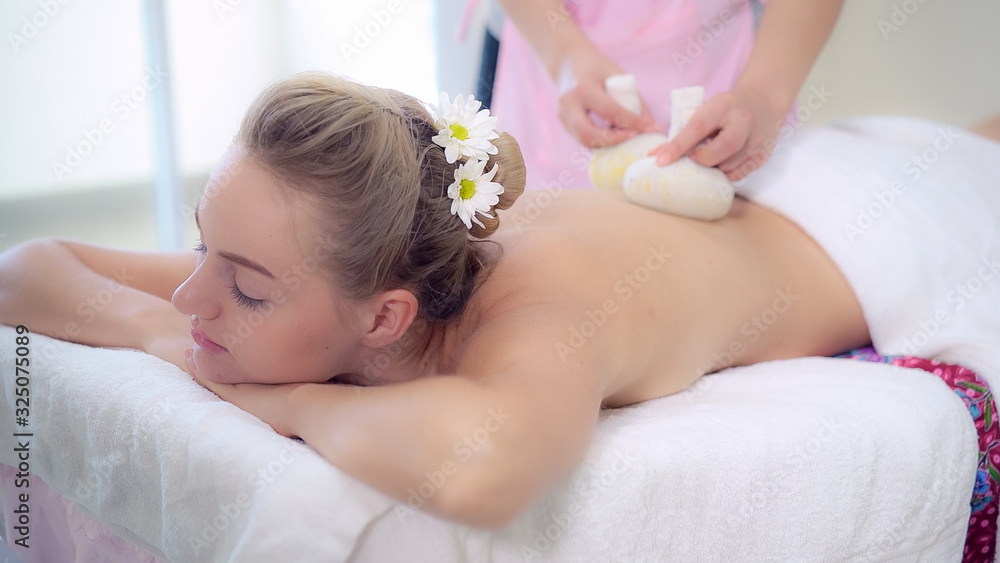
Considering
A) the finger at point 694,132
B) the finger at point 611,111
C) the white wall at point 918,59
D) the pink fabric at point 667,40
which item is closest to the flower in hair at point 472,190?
the finger at point 694,132

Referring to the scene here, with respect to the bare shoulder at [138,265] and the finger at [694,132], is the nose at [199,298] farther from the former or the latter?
the finger at [694,132]

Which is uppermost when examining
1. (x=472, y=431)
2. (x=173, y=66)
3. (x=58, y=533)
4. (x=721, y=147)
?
(x=721, y=147)

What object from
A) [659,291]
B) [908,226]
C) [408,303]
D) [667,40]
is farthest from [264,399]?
[667,40]

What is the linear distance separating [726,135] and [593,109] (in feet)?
0.88

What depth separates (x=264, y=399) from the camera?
0.98 m

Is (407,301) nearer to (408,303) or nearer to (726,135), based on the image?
(408,303)

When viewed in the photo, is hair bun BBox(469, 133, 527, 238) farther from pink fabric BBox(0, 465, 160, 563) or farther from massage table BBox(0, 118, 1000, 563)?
pink fabric BBox(0, 465, 160, 563)

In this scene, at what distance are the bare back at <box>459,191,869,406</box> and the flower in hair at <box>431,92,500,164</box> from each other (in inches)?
6.7

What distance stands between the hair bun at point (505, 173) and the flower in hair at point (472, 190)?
5cm

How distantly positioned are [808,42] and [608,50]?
0.46 m

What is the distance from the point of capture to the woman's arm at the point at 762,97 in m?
1.34

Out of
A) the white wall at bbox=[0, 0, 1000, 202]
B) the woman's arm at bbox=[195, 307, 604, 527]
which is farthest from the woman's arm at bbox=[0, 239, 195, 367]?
the white wall at bbox=[0, 0, 1000, 202]

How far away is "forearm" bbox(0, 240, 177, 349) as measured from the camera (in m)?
1.19

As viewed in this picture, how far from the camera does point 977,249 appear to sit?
4.81 feet
